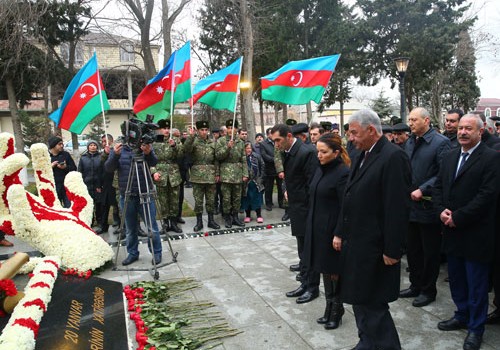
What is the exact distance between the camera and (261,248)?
20.9 feet

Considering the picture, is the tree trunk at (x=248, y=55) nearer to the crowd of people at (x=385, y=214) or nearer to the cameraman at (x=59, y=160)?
the cameraman at (x=59, y=160)

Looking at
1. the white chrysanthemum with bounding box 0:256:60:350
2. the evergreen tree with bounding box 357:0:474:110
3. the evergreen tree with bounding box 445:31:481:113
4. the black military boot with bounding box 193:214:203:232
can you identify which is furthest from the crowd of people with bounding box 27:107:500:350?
the evergreen tree with bounding box 445:31:481:113

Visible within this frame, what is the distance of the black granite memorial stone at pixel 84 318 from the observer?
3.23 meters

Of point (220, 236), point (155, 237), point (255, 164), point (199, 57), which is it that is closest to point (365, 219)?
point (155, 237)

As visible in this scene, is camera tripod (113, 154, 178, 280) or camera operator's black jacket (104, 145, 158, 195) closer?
camera tripod (113, 154, 178, 280)

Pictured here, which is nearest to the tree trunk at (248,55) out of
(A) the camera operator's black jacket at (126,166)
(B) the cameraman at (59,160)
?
(B) the cameraman at (59,160)

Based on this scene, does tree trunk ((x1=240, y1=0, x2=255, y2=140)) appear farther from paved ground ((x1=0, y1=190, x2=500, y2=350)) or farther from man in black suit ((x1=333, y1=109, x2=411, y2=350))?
man in black suit ((x1=333, y1=109, x2=411, y2=350))

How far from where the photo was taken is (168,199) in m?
7.43

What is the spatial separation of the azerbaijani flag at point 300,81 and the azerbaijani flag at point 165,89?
153cm

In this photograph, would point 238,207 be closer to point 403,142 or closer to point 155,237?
point 155,237

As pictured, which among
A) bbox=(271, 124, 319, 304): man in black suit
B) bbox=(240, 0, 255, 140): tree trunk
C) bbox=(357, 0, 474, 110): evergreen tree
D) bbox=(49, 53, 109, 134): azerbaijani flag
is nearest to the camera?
bbox=(271, 124, 319, 304): man in black suit

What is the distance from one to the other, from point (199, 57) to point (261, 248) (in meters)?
18.0

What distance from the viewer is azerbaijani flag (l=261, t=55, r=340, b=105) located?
292 inches

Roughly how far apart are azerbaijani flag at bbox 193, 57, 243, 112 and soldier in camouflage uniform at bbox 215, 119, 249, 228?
2.06ft
